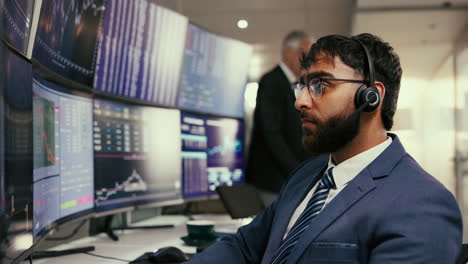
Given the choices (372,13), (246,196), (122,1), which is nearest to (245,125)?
(246,196)

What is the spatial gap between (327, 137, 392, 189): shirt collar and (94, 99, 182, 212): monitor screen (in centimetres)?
89

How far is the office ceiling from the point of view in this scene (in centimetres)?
509

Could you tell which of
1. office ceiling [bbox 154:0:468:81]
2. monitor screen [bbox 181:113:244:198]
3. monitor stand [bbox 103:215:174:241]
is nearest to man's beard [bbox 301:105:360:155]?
monitor stand [bbox 103:215:174:241]

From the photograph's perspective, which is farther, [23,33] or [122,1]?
[122,1]

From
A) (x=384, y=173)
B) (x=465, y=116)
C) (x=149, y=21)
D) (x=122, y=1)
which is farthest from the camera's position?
(x=465, y=116)

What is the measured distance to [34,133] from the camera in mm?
1253

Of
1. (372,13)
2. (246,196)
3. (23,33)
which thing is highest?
(372,13)

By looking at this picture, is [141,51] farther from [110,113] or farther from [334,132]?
[334,132]

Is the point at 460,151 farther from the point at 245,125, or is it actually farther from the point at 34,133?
the point at 34,133

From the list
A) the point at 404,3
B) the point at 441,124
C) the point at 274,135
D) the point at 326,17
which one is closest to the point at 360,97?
the point at 274,135

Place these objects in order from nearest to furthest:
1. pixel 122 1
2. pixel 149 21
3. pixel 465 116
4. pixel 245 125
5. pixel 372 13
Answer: pixel 122 1
pixel 149 21
pixel 245 125
pixel 372 13
pixel 465 116

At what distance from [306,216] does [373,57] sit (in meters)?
0.37

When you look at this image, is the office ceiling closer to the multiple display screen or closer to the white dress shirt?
the multiple display screen

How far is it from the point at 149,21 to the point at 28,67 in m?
1.08
